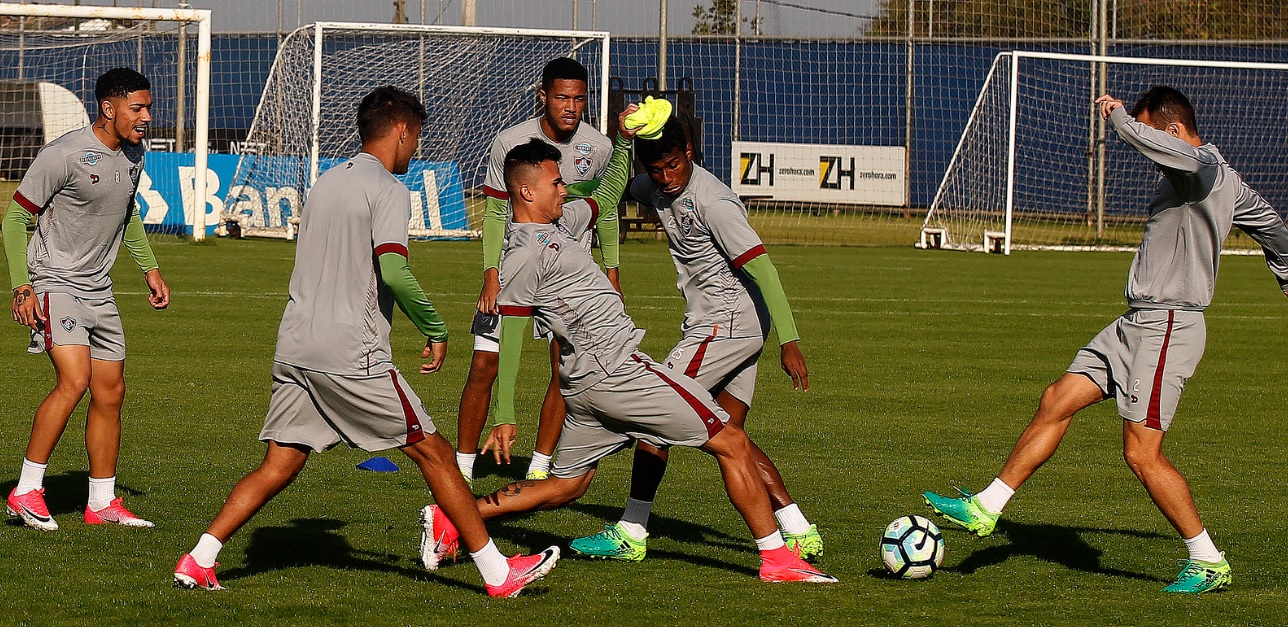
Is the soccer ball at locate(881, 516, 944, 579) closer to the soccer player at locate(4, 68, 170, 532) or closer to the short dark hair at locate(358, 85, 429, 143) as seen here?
the short dark hair at locate(358, 85, 429, 143)

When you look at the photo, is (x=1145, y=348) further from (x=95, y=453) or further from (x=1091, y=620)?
(x=95, y=453)

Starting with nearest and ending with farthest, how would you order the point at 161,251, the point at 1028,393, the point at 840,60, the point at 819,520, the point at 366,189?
1. the point at 366,189
2. the point at 819,520
3. the point at 1028,393
4. the point at 161,251
5. the point at 840,60

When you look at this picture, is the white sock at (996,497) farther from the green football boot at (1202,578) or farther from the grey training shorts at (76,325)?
the grey training shorts at (76,325)

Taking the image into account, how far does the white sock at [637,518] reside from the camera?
20.4 feet

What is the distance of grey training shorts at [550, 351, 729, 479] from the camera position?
221 inches

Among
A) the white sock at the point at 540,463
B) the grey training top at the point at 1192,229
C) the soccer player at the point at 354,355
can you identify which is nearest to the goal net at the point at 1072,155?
the white sock at the point at 540,463

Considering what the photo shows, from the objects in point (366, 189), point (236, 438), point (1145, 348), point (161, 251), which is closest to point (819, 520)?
point (1145, 348)

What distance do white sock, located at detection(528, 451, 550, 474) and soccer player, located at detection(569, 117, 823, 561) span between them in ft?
4.28

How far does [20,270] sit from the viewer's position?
638 cm

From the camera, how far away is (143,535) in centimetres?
639

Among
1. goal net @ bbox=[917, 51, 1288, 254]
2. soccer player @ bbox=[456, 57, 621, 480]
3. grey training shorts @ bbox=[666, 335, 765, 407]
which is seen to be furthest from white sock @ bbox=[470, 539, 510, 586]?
goal net @ bbox=[917, 51, 1288, 254]

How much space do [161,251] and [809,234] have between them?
14.0 m

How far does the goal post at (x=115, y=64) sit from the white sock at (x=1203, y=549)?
18.8 meters

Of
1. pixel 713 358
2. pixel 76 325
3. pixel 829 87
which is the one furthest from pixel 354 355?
pixel 829 87
